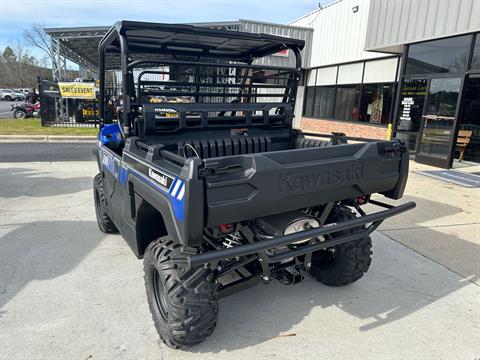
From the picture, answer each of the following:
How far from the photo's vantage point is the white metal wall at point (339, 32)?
1316 centimetres

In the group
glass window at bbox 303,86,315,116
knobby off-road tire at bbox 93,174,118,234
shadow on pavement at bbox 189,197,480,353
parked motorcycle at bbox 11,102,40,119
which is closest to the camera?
shadow on pavement at bbox 189,197,480,353

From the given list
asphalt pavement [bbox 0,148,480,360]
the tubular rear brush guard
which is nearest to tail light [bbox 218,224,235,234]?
the tubular rear brush guard

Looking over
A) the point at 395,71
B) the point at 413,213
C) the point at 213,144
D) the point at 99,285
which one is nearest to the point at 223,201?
the point at 213,144

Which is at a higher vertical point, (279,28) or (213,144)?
(279,28)

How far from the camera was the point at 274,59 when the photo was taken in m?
16.6

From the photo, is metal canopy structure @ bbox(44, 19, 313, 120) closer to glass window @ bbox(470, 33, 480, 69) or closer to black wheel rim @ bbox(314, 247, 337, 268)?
glass window @ bbox(470, 33, 480, 69)

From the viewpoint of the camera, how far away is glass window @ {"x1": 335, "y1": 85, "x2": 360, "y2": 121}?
45.6 feet

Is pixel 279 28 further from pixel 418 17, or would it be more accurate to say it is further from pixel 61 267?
pixel 61 267

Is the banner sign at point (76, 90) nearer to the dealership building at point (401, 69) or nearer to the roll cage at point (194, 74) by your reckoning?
the dealership building at point (401, 69)

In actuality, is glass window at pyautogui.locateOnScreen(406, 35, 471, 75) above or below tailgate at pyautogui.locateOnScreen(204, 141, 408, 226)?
above

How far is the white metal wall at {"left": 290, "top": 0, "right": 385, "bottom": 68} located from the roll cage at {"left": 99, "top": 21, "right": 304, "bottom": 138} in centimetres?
1004

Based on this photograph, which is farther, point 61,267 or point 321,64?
point 321,64

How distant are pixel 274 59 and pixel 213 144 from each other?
1443 cm

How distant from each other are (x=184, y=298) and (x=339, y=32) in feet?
48.2
